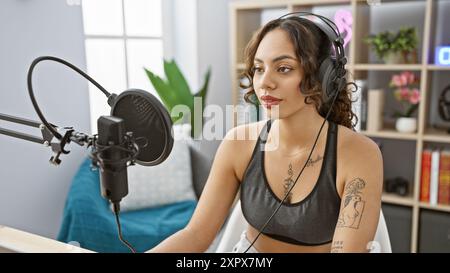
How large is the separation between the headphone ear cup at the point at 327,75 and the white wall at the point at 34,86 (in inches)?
10.8

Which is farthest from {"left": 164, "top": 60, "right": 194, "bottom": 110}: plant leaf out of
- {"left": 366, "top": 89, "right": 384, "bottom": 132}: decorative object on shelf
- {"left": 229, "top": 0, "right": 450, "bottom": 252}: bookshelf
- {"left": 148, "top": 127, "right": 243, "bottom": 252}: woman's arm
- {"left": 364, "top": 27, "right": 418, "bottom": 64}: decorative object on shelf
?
{"left": 364, "top": 27, "right": 418, "bottom": 64}: decorative object on shelf

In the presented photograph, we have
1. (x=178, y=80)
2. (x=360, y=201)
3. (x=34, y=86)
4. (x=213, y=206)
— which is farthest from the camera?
(x=178, y=80)

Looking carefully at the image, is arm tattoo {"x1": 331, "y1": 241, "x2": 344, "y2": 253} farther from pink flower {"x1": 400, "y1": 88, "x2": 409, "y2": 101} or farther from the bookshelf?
pink flower {"x1": 400, "y1": 88, "x2": 409, "y2": 101}

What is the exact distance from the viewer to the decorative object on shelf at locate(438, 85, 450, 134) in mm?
1527

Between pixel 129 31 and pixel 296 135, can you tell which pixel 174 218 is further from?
pixel 129 31

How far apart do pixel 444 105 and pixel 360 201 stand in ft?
3.93

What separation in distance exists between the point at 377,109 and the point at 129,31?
1.23m

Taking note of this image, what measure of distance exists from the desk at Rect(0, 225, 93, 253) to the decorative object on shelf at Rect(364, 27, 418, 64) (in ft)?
4.86

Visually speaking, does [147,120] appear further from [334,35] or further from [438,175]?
[438,175]

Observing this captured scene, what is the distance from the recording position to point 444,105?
5.11ft

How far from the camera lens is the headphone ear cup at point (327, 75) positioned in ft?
1.67

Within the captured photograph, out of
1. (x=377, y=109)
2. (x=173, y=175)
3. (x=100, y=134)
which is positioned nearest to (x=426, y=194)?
(x=377, y=109)

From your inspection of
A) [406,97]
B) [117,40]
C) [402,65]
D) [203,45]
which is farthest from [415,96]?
[117,40]

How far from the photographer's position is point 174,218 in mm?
969
